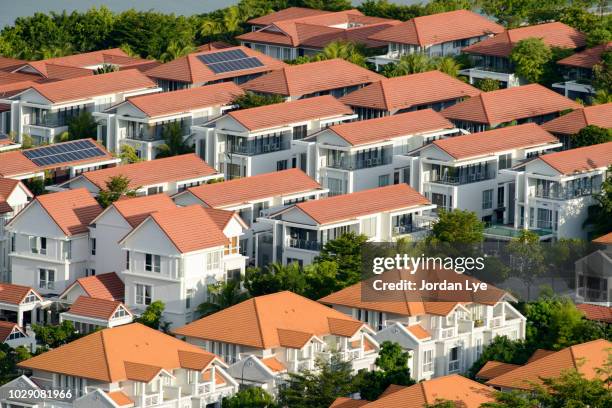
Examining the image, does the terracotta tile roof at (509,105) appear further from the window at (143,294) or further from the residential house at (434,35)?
the window at (143,294)

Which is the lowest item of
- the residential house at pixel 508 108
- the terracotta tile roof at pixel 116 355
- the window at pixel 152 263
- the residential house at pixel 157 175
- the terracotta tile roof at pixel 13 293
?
the terracotta tile roof at pixel 13 293

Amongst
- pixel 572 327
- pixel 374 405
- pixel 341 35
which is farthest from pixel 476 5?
pixel 374 405

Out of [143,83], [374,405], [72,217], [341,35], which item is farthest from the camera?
[341,35]

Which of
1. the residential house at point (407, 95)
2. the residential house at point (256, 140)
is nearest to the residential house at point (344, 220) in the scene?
the residential house at point (256, 140)

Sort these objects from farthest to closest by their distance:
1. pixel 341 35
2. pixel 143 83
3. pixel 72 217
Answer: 1. pixel 341 35
2. pixel 143 83
3. pixel 72 217

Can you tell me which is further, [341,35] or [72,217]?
[341,35]

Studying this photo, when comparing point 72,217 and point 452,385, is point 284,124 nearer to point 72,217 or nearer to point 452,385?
point 72,217

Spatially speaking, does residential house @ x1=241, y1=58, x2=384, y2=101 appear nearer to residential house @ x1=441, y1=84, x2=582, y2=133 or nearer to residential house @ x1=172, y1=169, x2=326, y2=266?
residential house @ x1=441, y1=84, x2=582, y2=133

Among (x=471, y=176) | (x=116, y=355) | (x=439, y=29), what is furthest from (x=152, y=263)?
(x=439, y=29)
